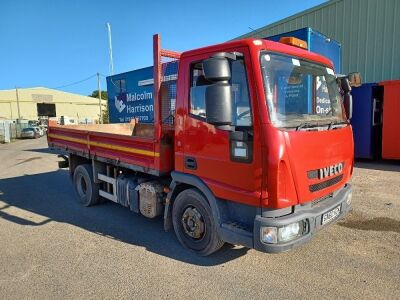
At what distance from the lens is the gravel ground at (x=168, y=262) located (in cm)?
345

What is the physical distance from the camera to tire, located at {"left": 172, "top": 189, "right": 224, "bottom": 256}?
3.97 metres

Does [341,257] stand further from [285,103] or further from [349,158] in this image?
[285,103]

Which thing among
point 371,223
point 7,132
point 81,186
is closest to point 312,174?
point 371,223

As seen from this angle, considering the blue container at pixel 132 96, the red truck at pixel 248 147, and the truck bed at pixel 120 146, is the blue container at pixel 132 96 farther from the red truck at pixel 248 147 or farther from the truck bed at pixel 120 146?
the red truck at pixel 248 147

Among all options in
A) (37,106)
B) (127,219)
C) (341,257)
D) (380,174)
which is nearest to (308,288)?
(341,257)

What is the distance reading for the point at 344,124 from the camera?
4207 mm

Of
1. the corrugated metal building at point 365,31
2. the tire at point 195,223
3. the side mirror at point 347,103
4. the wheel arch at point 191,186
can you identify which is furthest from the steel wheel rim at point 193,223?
the corrugated metal building at point 365,31

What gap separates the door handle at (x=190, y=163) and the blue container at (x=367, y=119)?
902cm

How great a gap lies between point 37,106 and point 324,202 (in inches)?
2751

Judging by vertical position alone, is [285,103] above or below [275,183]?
above

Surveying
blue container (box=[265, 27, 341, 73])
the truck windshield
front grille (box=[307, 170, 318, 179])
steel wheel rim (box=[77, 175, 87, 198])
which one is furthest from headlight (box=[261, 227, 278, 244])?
steel wheel rim (box=[77, 175, 87, 198])

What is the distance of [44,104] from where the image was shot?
6556cm

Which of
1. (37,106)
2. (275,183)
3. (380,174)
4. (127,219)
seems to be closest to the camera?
(275,183)

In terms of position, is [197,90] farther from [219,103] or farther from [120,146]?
[120,146]
